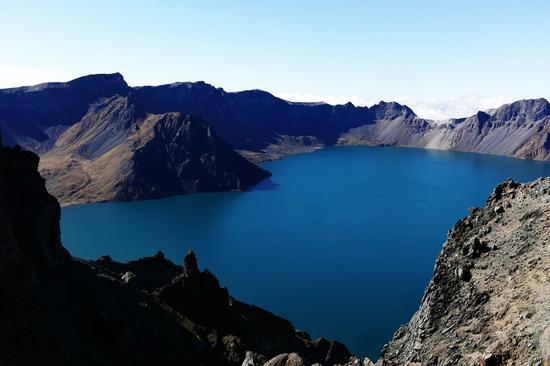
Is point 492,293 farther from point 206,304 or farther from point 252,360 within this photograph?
point 206,304

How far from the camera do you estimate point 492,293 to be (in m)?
37.0

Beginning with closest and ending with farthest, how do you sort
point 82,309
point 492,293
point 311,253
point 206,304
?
point 492,293, point 82,309, point 206,304, point 311,253

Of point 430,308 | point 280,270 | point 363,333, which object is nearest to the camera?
point 430,308

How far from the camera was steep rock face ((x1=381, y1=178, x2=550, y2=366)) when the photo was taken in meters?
28.8

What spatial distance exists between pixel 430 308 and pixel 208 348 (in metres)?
26.4

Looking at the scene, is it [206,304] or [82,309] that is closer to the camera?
[82,309]

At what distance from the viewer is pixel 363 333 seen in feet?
288

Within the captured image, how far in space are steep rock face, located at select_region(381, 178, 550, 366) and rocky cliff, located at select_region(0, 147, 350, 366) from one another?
1518cm

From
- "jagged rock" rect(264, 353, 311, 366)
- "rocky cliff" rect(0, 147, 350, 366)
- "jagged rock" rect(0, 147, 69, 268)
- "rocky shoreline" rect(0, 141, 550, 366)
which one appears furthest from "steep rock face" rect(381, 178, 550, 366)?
"jagged rock" rect(0, 147, 69, 268)

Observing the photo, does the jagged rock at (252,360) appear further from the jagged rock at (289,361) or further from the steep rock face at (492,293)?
the steep rock face at (492,293)

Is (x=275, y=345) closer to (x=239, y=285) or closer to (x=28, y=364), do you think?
(x=28, y=364)

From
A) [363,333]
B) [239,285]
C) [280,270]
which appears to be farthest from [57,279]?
[280,270]

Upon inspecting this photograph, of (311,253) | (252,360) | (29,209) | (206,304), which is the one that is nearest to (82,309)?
(29,209)

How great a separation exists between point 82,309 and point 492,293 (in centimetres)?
3919
